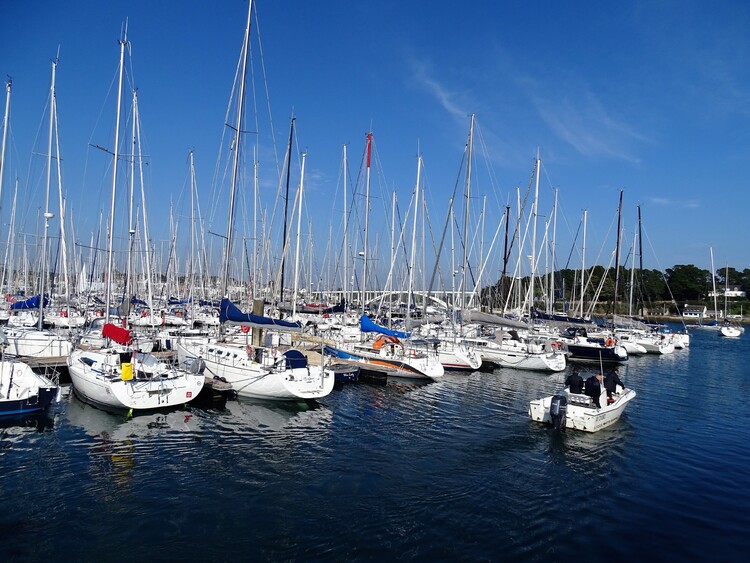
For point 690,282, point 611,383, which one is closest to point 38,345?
point 611,383

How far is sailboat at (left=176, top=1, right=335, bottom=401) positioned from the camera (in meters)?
22.0

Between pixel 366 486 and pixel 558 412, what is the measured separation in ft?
28.2

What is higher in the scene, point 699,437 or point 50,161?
point 50,161

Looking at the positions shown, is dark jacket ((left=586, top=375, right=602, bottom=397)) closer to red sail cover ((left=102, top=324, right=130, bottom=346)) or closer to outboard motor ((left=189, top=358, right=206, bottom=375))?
outboard motor ((left=189, top=358, right=206, bottom=375))

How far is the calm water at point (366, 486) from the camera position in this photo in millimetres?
10406

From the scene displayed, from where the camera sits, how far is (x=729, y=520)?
12164 millimetres

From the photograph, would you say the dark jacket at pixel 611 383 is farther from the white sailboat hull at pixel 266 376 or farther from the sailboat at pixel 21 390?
the sailboat at pixel 21 390

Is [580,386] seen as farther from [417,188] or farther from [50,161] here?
[50,161]

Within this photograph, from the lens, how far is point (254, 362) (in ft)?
76.5

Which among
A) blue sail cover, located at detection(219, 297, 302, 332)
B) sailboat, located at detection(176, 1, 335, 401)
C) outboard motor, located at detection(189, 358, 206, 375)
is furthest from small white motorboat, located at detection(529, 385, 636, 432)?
outboard motor, located at detection(189, 358, 206, 375)

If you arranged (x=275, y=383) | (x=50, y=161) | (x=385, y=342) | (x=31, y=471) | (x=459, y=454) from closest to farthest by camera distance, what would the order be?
1. (x=31, y=471)
2. (x=459, y=454)
3. (x=275, y=383)
4. (x=50, y=161)
5. (x=385, y=342)

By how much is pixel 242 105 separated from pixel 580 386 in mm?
21232

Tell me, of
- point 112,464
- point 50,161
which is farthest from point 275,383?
point 50,161

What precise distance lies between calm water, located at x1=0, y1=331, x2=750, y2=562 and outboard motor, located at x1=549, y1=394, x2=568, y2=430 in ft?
1.34
